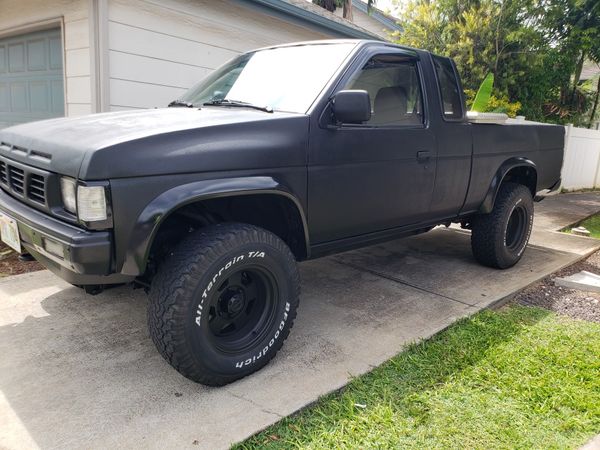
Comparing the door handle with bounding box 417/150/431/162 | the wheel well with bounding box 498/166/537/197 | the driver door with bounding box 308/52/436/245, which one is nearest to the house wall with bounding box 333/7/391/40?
the wheel well with bounding box 498/166/537/197

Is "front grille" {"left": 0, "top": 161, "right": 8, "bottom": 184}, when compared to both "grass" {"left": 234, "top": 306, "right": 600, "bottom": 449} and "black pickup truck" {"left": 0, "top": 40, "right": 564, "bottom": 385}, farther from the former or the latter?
"grass" {"left": 234, "top": 306, "right": 600, "bottom": 449}

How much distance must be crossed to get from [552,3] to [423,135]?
8.58 metres

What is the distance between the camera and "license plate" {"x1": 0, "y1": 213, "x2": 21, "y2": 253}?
2.79m

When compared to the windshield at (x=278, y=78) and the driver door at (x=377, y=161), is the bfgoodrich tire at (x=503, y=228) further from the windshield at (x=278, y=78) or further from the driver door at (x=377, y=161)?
the windshield at (x=278, y=78)

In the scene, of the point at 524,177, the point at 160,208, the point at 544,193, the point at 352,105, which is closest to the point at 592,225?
the point at 544,193

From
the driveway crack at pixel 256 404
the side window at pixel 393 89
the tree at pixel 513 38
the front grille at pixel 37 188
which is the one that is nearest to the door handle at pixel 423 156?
the side window at pixel 393 89

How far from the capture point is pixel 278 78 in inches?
135

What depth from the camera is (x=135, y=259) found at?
242 centimetres

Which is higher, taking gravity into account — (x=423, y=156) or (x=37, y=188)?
(x=423, y=156)

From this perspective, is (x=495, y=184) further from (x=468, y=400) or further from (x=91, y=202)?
(x=91, y=202)

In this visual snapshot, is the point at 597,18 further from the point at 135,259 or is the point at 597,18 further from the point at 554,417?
the point at 135,259

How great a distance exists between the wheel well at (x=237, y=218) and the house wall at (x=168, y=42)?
338cm

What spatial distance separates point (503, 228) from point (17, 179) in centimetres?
418

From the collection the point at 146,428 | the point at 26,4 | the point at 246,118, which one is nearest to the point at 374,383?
the point at 146,428
